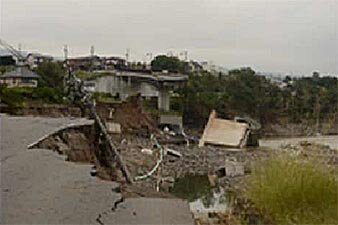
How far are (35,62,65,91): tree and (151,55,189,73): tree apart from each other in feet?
57.8

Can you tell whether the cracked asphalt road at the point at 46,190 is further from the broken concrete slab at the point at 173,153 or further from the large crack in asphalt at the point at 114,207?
the broken concrete slab at the point at 173,153

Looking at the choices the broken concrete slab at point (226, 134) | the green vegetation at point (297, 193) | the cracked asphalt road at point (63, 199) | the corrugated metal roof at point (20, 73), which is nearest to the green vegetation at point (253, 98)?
the broken concrete slab at point (226, 134)

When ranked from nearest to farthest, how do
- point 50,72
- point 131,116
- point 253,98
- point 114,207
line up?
point 114,207
point 50,72
point 131,116
point 253,98

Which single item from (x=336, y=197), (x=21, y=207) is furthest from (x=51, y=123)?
(x=21, y=207)

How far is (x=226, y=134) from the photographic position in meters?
35.6

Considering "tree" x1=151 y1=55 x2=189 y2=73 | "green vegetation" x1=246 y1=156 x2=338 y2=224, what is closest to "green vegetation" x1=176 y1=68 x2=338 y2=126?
"tree" x1=151 y1=55 x2=189 y2=73

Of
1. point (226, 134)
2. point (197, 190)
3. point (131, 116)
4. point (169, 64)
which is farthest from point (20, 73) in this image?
point (169, 64)

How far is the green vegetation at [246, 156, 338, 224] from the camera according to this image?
6590mm

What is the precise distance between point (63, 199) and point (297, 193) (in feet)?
11.2

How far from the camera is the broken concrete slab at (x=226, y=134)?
34.8m

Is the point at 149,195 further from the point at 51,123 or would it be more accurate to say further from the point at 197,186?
the point at 197,186

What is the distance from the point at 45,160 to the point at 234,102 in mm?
37003

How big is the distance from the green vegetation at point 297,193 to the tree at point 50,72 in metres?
19.1

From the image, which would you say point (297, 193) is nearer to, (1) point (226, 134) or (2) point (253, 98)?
(1) point (226, 134)
